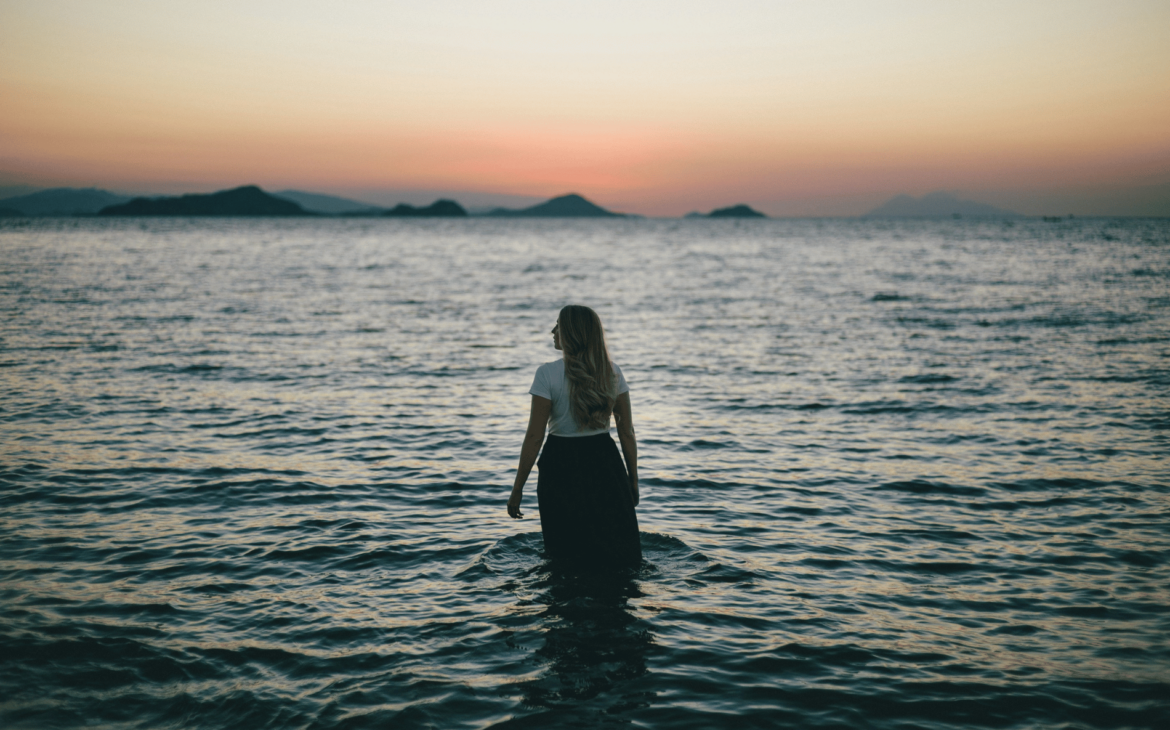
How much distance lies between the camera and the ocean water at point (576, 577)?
246 inches

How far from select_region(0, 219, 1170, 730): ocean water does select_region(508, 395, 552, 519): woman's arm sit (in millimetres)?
1163

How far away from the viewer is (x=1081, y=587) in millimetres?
8430

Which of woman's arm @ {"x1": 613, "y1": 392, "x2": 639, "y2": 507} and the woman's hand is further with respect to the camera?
the woman's hand

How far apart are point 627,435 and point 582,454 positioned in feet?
1.64

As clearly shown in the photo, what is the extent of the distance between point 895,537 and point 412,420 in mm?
10557

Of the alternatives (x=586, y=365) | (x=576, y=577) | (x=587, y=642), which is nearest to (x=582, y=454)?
(x=586, y=365)

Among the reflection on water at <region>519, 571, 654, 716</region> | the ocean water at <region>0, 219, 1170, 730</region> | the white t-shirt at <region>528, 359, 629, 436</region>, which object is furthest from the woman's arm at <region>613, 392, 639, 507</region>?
the ocean water at <region>0, 219, 1170, 730</region>

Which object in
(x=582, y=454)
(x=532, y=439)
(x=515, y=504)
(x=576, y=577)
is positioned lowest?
(x=576, y=577)

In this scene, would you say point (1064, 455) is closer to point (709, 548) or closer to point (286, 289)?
point (709, 548)

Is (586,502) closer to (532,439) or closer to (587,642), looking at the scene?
(532,439)

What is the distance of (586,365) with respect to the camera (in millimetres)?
7082

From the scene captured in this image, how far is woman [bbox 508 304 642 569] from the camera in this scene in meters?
7.10

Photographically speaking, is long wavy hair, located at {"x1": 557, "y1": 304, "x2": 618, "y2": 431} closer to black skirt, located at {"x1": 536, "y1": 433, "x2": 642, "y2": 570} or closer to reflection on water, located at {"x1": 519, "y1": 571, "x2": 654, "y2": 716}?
black skirt, located at {"x1": 536, "y1": 433, "x2": 642, "y2": 570}

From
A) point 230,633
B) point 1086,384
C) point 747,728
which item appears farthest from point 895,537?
point 1086,384
